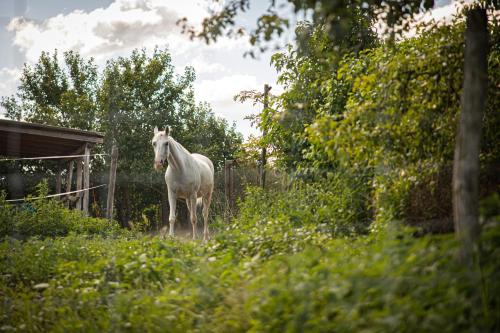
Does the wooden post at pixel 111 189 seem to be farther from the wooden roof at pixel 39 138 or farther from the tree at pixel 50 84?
the tree at pixel 50 84

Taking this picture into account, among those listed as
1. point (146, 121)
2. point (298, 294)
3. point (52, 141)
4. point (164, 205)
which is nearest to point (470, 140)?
point (298, 294)

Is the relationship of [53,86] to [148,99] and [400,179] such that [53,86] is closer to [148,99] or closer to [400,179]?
Result: [148,99]

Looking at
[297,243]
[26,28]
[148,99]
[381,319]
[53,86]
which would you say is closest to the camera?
[381,319]

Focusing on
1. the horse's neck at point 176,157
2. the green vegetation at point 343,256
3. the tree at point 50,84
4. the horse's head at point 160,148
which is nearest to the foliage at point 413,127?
the green vegetation at point 343,256

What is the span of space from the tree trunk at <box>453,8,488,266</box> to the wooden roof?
10.7 m

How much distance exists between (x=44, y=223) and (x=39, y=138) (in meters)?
4.71

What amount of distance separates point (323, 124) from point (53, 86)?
24.7m

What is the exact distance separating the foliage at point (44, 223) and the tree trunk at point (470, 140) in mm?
6801

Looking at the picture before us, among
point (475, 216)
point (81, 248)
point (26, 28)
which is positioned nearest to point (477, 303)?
point (475, 216)

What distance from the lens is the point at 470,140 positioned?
3.01 metres

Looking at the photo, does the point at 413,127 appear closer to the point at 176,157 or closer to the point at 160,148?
the point at 160,148

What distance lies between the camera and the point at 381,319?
2.13m

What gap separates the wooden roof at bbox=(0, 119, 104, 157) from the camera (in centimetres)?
1152

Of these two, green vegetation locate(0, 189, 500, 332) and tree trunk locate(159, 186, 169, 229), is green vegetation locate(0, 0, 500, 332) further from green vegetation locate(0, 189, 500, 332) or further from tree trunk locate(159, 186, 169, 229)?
tree trunk locate(159, 186, 169, 229)
